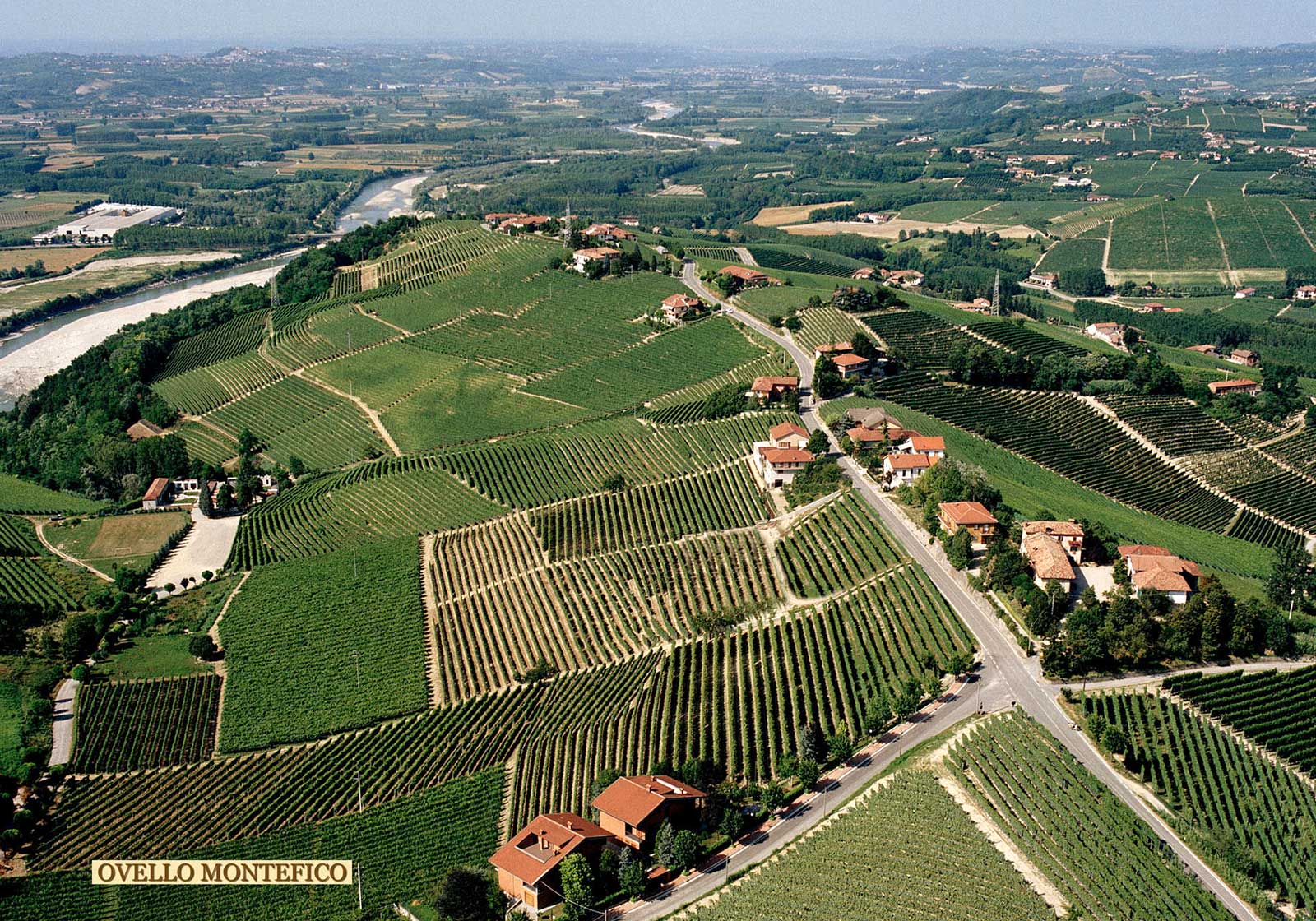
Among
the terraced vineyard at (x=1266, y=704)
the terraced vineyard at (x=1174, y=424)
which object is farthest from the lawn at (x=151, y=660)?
the terraced vineyard at (x=1174, y=424)

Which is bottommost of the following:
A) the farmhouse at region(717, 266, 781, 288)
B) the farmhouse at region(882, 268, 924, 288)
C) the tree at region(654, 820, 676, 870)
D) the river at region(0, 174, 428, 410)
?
the river at region(0, 174, 428, 410)

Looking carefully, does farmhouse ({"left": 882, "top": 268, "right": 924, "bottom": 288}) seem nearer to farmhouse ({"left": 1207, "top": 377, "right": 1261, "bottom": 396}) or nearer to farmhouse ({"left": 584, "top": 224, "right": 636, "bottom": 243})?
farmhouse ({"left": 584, "top": 224, "right": 636, "bottom": 243})

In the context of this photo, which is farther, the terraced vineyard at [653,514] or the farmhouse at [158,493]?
the farmhouse at [158,493]

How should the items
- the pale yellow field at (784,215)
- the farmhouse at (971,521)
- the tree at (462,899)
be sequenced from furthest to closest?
the pale yellow field at (784,215), the farmhouse at (971,521), the tree at (462,899)

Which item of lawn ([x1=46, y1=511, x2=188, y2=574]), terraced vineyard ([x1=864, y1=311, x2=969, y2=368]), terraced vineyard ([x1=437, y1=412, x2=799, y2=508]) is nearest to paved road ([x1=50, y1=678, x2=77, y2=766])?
A: lawn ([x1=46, y1=511, x2=188, y2=574])

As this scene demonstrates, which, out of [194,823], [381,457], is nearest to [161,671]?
[194,823]

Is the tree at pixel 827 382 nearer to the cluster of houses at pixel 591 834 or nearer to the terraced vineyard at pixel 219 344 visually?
the cluster of houses at pixel 591 834
